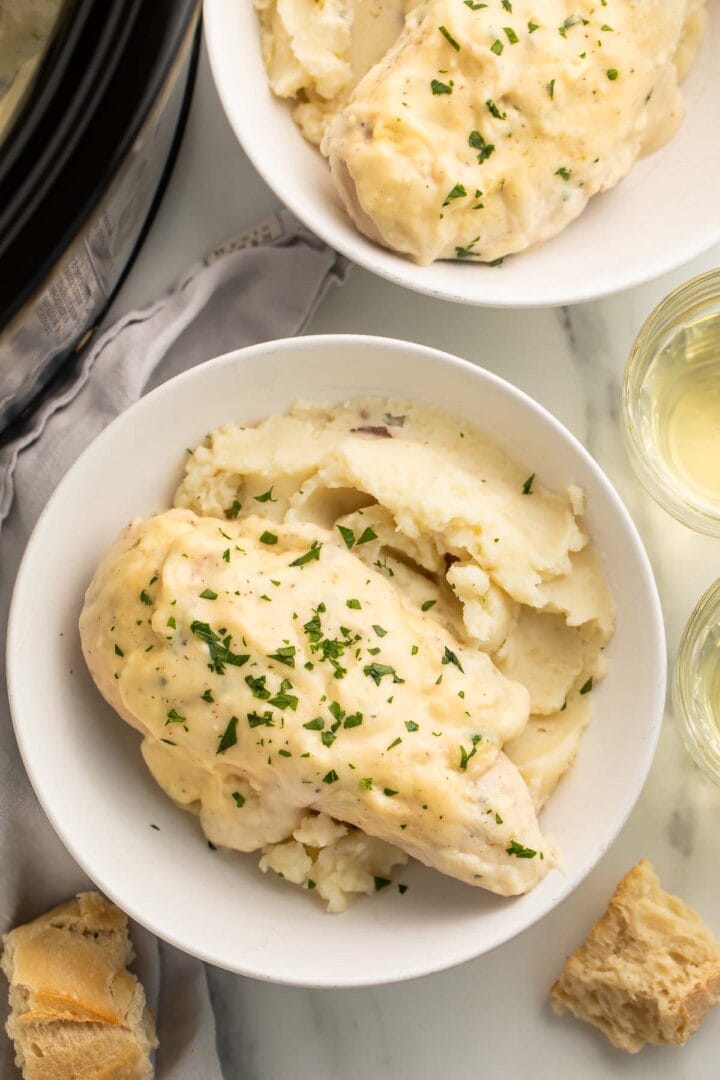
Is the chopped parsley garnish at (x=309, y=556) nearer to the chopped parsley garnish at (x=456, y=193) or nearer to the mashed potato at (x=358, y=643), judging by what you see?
the mashed potato at (x=358, y=643)

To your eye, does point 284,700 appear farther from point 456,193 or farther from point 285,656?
point 456,193

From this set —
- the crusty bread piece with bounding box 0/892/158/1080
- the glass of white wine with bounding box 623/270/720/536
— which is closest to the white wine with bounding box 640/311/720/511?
the glass of white wine with bounding box 623/270/720/536

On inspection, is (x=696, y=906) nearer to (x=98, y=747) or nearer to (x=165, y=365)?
(x=98, y=747)

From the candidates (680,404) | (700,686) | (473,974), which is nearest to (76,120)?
(680,404)

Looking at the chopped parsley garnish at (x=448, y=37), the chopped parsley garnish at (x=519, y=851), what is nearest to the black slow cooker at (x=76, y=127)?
the chopped parsley garnish at (x=448, y=37)

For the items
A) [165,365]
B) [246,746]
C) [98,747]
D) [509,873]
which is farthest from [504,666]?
[165,365]
